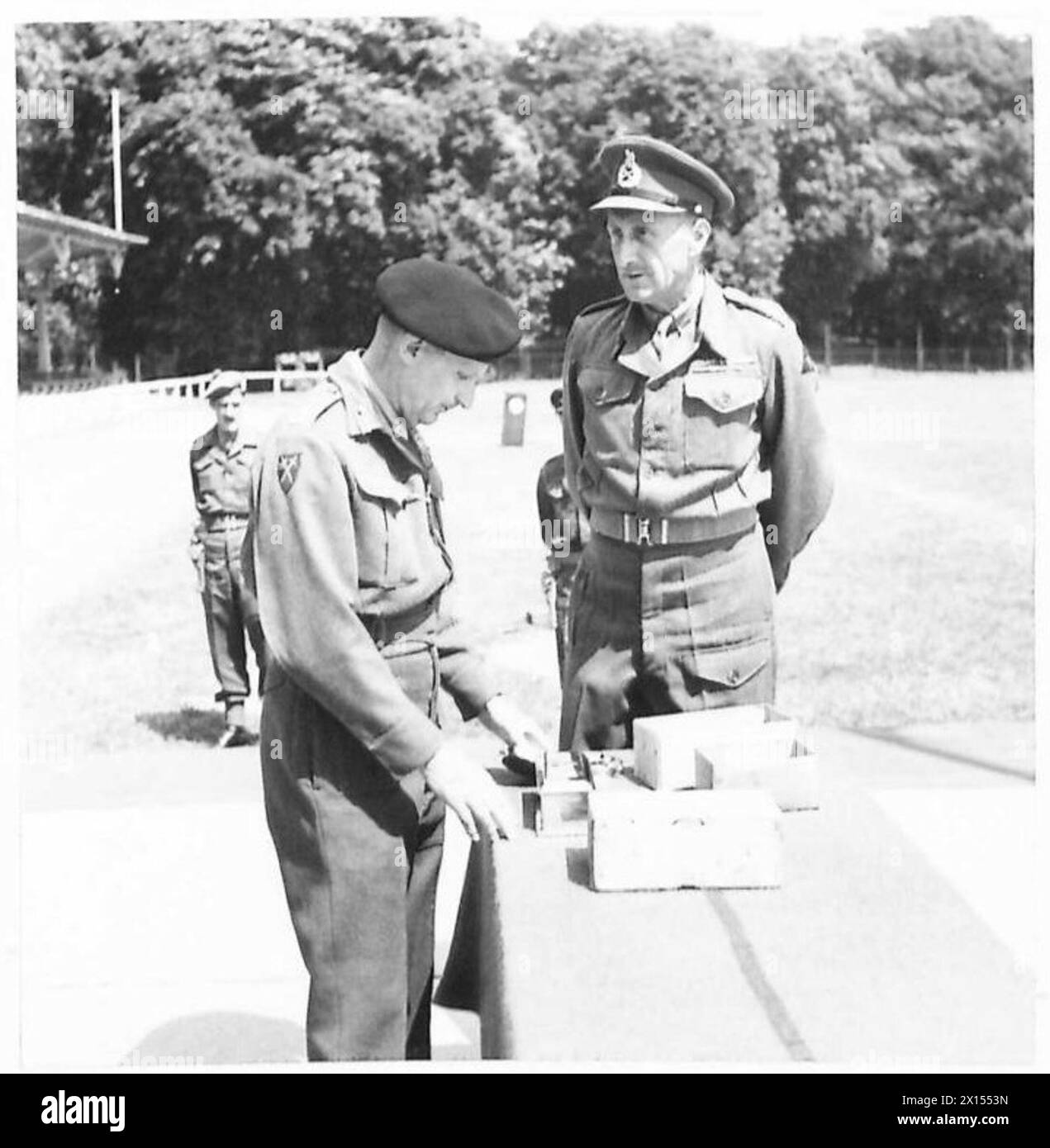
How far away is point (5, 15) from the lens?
11.6 feet

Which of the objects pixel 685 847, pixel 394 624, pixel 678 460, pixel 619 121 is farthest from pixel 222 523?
pixel 685 847

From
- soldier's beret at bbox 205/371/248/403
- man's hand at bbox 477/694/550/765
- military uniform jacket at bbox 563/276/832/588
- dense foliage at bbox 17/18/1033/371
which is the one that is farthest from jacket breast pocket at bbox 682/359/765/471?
soldier's beret at bbox 205/371/248/403

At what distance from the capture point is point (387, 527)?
7.85ft

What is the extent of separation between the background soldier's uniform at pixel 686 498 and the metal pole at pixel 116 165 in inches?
81.4

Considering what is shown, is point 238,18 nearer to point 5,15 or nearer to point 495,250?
point 5,15

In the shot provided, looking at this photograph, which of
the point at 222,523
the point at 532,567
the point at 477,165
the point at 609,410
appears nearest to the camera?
the point at 609,410

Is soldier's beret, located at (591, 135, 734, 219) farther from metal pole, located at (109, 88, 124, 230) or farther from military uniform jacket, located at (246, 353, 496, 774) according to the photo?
metal pole, located at (109, 88, 124, 230)

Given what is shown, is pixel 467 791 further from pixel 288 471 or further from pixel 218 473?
pixel 218 473

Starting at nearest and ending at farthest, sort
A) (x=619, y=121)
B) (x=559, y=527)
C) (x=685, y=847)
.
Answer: (x=685, y=847) → (x=559, y=527) → (x=619, y=121)

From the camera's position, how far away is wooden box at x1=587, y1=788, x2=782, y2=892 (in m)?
2.13

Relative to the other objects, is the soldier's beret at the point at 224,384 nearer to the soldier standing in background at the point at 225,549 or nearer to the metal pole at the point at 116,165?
the soldier standing in background at the point at 225,549

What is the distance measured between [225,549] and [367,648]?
13.4 feet

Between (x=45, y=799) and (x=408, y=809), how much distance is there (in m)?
3.33
